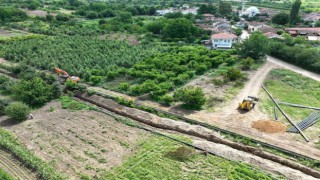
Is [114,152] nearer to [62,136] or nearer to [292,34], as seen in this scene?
[62,136]

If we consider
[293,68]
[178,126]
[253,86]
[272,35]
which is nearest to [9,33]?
[178,126]

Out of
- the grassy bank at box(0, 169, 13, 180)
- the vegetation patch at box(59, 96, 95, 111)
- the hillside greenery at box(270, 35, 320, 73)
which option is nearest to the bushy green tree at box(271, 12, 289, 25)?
the hillside greenery at box(270, 35, 320, 73)

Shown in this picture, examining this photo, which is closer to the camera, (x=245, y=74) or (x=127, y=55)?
(x=245, y=74)

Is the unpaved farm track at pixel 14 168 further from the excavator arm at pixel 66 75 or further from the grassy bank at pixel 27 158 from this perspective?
the excavator arm at pixel 66 75

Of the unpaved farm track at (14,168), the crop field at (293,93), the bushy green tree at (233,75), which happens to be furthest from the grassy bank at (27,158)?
the bushy green tree at (233,75)

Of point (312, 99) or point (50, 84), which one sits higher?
point (50, 84)

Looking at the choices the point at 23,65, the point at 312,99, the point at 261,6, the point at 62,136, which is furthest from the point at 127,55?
the point at 261,6
